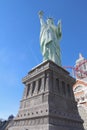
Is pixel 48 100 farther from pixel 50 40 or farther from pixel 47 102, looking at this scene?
pixel 50 40

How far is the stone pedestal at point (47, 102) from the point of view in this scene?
12.5 meters

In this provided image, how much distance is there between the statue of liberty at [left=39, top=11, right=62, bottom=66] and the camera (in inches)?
749

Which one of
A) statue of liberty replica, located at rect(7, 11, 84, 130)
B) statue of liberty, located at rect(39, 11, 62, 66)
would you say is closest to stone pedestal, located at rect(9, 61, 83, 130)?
statue of liberty replica, located at rect(7, 11, 84, 130)

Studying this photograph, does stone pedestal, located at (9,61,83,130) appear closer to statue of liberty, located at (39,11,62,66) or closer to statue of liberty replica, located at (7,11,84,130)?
statue of liberty replica, located at (7,11,84,130)

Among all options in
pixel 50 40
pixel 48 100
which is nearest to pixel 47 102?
pixel 48 100

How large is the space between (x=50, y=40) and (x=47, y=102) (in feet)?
30.4

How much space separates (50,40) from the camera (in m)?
19.3

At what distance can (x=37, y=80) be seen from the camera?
16.5m

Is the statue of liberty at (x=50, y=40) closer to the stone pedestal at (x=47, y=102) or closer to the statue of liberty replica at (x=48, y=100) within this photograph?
the statue of liberty replica at (x=48, y=100)

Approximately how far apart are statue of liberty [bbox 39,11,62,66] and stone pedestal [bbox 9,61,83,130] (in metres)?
2.53

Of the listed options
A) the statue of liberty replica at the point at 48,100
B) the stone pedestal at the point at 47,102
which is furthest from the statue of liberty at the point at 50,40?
the stone pedestal at the point at 47,102

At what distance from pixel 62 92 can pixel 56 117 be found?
153 inches

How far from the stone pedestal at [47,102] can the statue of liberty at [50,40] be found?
99.6 inches

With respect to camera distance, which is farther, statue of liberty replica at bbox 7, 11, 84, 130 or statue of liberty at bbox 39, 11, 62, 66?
statue of liberty at bbox 39, 11, 62, 66
